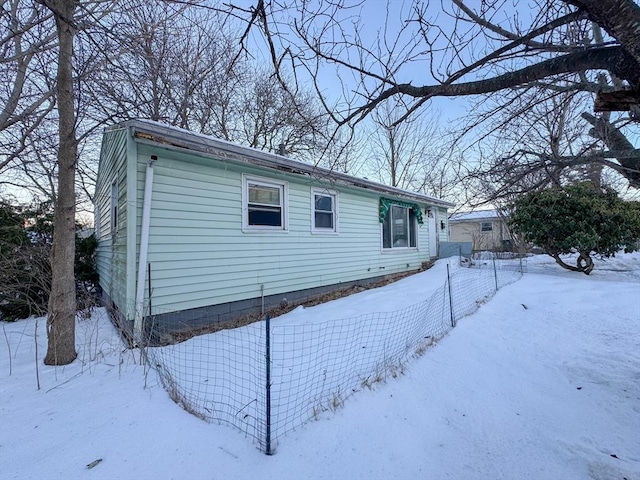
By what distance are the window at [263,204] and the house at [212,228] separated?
21mm

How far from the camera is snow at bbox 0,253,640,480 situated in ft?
6.78

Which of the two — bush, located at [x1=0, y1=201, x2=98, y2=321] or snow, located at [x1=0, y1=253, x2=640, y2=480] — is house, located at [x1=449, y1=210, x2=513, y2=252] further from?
bush, located at [x1=0, y1=201, x2=98, y2=321]

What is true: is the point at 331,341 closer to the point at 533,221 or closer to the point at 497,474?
the point at 497,474

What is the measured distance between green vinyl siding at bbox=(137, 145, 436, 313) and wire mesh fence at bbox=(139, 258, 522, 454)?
2.67 feet

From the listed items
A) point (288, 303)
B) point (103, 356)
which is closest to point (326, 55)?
point (103, 356)

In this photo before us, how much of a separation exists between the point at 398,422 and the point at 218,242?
4.08 metres

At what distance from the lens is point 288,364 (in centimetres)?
376

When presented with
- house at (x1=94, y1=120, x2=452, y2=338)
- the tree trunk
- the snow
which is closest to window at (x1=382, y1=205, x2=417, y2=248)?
house at (x1=94, y1=120, x2=452, y2=338)

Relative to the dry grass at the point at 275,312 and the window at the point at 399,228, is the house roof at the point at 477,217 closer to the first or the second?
the window at the point at 399,228

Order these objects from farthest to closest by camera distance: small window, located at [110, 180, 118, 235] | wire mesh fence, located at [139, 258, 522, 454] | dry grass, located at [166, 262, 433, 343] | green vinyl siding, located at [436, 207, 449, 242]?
green vinyl siding, located at [436, 207, 449, 242], small window, located at [110, 180, 118, 235], dry grass, located at [166, 262, 433, 343], wire mesh fence, located at [139, 258, 522, 454]

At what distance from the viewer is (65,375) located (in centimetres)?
344

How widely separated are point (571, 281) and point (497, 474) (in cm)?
833

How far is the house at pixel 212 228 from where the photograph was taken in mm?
4547

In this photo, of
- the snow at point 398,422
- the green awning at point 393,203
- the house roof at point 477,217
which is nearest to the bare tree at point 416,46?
the snow at point 398,422
